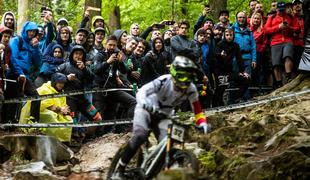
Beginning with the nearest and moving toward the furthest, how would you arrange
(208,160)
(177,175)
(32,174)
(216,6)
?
(177,175) < (32,174) < (208,160) < (216,6)

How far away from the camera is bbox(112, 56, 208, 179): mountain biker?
6590 millimetres

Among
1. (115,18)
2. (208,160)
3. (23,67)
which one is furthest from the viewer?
(115,18)

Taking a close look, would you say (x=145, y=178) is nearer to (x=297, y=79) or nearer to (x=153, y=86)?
(x=153, y=86)

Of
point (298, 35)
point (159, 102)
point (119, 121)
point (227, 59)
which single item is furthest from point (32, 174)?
point (298, 35)

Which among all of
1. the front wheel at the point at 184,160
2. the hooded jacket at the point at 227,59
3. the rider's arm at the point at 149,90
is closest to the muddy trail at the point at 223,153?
the front wheel at the point at 184,160

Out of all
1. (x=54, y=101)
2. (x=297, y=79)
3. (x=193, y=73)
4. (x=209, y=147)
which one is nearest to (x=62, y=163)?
(x=54, y=101)

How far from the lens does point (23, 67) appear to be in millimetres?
9945

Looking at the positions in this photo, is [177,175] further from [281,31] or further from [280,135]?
[281,31]

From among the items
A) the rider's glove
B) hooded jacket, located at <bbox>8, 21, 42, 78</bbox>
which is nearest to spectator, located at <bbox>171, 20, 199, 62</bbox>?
hooded jacket, located at <bbox>8, 21, 42, 78</bbox>

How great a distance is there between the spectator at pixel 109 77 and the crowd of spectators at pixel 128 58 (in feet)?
0.07

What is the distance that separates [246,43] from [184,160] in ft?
22.7

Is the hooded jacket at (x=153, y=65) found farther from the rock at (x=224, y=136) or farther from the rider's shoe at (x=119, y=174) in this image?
the rider's shoe at (x=119, y=174)

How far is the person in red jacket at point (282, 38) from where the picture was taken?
12.2 meters

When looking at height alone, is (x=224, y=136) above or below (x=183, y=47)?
below
